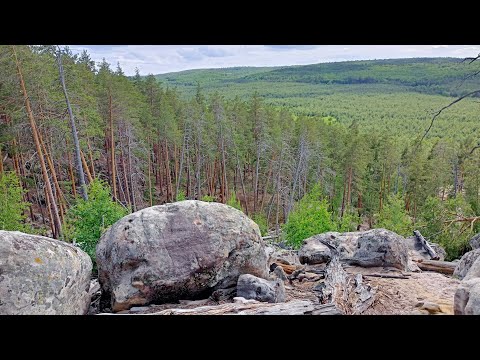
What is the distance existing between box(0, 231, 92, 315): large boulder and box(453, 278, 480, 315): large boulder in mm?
3592

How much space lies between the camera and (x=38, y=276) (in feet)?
13.0

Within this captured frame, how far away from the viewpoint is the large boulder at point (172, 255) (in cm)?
469

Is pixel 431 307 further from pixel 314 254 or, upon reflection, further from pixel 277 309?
pixel 314 254

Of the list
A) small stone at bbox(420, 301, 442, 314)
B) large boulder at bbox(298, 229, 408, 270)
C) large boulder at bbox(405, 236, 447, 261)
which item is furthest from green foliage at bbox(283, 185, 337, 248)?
small stone at bbox(420, 301, 442, 314)

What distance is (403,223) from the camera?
16125 mm

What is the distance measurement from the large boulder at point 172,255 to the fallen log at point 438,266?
3.50m

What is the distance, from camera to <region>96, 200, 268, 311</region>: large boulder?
Answer: 469 centimetres

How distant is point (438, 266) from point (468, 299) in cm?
A: 463

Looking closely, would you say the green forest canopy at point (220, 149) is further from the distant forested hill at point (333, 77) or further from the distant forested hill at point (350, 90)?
the distant forested hill at point (333, 77)

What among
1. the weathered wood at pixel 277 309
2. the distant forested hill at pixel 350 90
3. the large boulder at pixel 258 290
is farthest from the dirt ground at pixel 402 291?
the distant forested hill at pixel 350 90

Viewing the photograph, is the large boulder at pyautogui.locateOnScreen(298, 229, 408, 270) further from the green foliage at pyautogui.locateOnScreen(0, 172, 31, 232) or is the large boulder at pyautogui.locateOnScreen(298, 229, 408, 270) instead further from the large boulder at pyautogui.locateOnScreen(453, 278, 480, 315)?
the green foliage at pyautogui.locateOnScreen(0, 172, 31, 232)

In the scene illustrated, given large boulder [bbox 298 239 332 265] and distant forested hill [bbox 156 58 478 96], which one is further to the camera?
distant forested hill [bbox 156 58 478 96]
